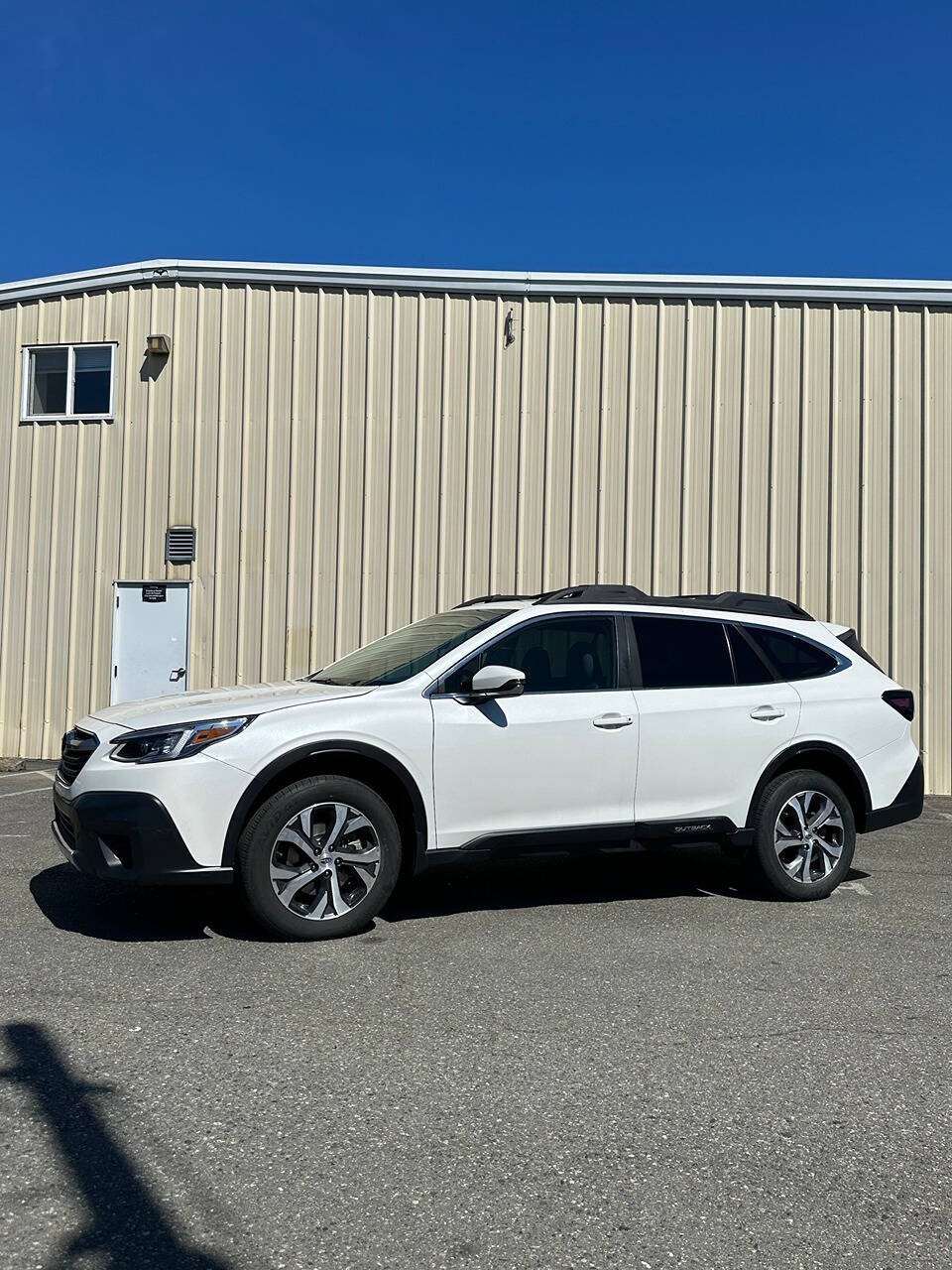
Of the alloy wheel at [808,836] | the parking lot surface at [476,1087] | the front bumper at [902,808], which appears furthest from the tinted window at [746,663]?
the parking lot surface at [476,1087]

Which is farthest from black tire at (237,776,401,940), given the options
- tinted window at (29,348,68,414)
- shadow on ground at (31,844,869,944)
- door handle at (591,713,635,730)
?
tinted window at (29,348,68,414)

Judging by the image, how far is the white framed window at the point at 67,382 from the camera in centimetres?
1296

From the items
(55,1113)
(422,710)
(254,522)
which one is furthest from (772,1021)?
(254,522)

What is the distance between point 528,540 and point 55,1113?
9313 millimetres

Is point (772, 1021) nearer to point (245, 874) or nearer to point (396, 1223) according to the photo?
point (396, 1223)

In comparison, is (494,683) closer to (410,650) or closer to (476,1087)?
(410,650)

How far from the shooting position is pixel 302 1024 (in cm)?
425

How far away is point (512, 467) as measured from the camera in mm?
12234

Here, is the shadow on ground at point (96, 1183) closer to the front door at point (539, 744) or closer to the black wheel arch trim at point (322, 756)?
the black wheel arch trim at point (322, 756)

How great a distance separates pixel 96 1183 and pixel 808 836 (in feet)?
14.8

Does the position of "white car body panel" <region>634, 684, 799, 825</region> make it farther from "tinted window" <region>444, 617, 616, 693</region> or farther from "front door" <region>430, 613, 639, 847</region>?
"tinted window" <region>444, 617, 616, 693</region>

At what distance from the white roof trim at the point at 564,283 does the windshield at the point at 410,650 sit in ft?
20.6

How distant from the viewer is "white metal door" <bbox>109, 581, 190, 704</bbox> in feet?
41.2

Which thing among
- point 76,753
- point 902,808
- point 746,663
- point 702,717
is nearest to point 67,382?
point 76,753
